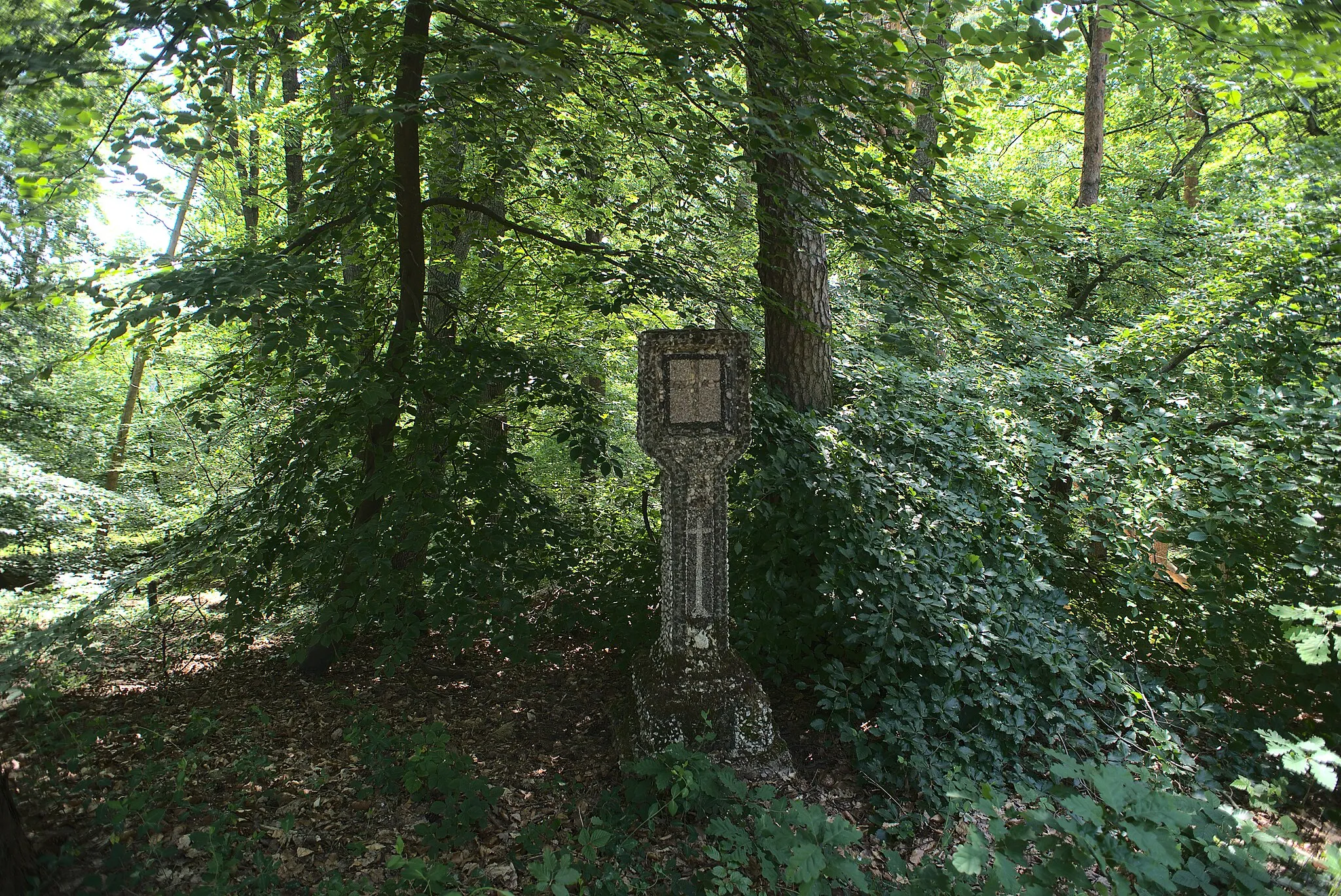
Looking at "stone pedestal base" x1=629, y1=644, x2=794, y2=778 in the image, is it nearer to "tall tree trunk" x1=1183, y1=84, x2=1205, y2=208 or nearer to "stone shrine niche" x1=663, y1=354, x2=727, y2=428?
"stone shrine niche" x1=663, y1=354, x2=727, y2=428

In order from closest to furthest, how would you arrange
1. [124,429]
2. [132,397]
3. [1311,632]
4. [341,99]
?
[1311,632] < [341,99] < [124,429] < [132,397]

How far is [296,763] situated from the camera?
386 centimetres

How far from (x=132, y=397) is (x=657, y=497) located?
26.8ft

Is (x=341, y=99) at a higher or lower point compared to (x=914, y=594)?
higher

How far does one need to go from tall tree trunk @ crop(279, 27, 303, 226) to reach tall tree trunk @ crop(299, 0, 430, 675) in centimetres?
68

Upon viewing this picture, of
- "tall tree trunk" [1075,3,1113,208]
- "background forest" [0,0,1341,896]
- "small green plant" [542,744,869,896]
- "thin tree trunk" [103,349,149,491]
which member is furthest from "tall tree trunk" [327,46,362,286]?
"tall tree trunk" [1075,3,1113,208]

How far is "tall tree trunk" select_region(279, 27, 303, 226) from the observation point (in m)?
5.55

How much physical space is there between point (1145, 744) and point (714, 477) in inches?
112

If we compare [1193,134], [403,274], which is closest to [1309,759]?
[403,274]

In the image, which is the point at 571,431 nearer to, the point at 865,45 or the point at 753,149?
the point at 753,149

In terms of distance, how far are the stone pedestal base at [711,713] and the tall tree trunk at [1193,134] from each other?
823 centimetres

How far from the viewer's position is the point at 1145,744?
413 centimetres

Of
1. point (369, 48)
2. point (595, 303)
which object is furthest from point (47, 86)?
point (595, 303)

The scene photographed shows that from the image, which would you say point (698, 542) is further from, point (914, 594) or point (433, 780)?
point (433, 780)
